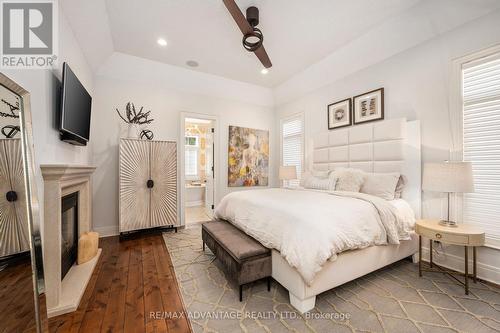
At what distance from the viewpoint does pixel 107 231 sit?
135 inches

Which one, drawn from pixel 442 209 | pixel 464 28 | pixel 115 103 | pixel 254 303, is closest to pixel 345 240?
pixel 254 303

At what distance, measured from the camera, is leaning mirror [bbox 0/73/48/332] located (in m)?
1.00

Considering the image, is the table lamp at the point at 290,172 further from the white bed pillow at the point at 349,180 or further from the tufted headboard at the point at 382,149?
the white bed pillow at the point at 349,180

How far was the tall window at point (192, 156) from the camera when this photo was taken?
658 cm

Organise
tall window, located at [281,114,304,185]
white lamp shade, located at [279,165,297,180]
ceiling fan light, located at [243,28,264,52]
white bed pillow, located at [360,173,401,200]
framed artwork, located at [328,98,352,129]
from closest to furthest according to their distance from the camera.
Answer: ceiling fan light, located at [243,28,264,52] < white bed pillow, located at [360,173,401,200] < framed artwork, located at [328,98,352,129] < white lamp shade, located at [279,165,297,180] < tall window, located at [281,114,304,185]

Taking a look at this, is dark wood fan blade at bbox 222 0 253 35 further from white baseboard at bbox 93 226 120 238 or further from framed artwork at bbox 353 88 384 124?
white baseboard at bbox 93 226 120 238

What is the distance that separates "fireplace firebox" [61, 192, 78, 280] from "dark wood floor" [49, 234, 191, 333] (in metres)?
0.28

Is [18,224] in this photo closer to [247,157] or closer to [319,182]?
[319,182]

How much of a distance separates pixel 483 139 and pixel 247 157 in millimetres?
3656

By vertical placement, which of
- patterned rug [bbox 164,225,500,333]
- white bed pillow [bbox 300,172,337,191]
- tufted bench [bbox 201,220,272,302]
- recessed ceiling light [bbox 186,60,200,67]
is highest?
recessed ceiling light [bbox 186,60,200,67]

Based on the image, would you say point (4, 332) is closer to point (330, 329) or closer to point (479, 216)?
point (330, 329)

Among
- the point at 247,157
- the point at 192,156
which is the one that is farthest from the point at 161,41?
the point at 192,156

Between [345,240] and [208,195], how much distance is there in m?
3.67

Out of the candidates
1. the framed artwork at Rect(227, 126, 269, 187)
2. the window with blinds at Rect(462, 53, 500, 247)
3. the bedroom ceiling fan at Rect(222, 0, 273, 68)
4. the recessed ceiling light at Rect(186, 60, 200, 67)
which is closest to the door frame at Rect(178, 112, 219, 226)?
the framed artwork at Rect(227, 126, 269, 187)
